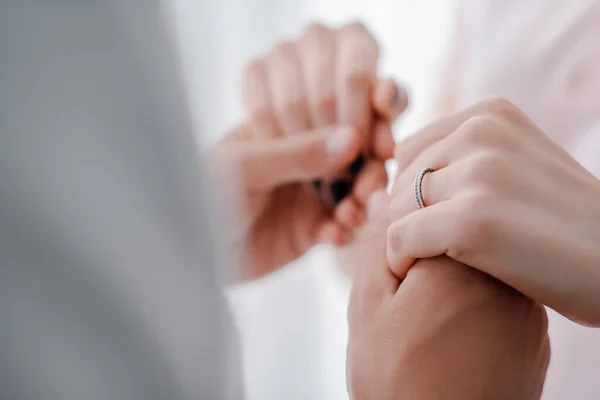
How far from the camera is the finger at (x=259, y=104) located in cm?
72

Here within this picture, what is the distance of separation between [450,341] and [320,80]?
45 centimetres

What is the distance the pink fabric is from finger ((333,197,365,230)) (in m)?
0.25

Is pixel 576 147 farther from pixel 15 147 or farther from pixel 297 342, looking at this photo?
pixel 15 147

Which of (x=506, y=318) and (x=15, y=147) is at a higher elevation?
(x=15, y=147)

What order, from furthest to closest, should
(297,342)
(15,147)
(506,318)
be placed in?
1. (297,342)
2. (506,318)
3. (15,147)

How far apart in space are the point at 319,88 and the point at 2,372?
1.81ft

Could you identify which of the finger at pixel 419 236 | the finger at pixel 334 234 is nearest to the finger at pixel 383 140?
the finger at pixel 334 234

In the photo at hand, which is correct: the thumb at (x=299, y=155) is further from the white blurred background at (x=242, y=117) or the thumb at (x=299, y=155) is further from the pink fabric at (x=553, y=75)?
the pink fabric at (x=553, y=75)

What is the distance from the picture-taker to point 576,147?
2.14 feet

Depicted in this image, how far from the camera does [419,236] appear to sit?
329 millimetres

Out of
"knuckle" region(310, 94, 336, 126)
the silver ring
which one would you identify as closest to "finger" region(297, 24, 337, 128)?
"knuckle" region(310, 94, 336, 126)

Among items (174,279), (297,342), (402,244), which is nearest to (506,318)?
(402,244)

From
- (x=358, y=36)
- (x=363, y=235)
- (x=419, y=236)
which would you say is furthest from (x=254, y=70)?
(x=419, y=236)

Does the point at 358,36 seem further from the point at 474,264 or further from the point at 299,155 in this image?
the point at 474,264
